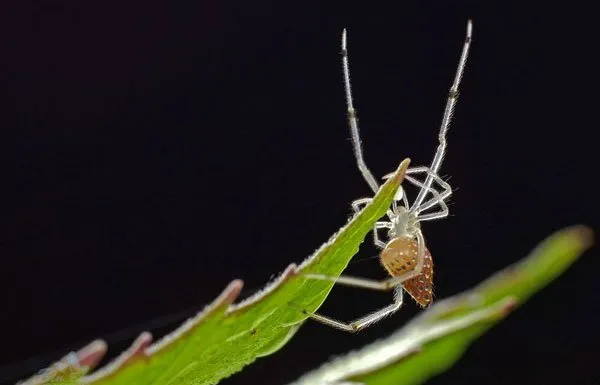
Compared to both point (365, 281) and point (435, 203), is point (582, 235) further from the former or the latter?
point (435, 203)

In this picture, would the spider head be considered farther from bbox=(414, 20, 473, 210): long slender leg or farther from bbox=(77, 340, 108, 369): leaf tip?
bbox=(77, 340, 108, 369): leaf tip

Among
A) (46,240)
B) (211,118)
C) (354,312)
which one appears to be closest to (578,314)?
(354,312)

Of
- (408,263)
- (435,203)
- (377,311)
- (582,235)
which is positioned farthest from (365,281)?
(435,203)

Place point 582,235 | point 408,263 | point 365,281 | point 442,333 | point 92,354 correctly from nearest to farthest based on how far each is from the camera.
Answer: point 92,354
point 442,333
point 582,235
point 365,281
point 408,263

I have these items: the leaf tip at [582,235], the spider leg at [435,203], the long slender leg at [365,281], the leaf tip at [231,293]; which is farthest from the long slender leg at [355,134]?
the leaf tip at [231,293]

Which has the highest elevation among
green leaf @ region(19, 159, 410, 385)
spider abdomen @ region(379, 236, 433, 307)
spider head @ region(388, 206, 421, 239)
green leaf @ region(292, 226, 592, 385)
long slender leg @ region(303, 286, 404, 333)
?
spider head @ region(388, 206, 421, 239)

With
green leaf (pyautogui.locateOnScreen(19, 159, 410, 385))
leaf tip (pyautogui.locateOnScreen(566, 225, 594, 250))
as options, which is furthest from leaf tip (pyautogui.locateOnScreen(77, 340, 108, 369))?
leaf tip (pyautogui.locateOnScreen(566, 225, 594, 250))

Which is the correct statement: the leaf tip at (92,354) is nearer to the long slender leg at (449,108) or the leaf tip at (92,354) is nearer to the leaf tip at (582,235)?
the leaf tip at (582,235)
